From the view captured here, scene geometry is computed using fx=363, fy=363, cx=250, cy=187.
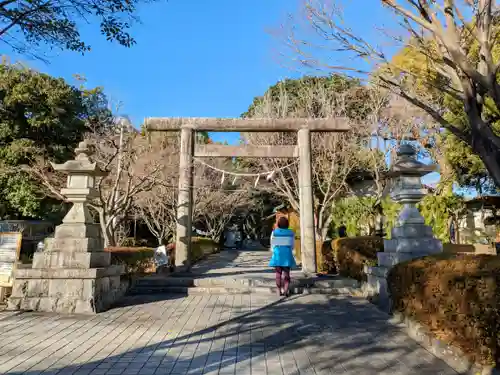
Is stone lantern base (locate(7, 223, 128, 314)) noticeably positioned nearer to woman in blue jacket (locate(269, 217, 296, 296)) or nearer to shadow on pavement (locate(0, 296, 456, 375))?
shadow on pavement (locate(0, 296, 456, 375))

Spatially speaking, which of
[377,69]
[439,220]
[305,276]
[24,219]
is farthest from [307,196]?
[24,219]

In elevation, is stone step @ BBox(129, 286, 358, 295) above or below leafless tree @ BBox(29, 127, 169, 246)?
below

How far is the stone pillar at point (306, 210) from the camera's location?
1034 cm

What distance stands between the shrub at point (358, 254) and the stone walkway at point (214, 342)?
6.69 feet

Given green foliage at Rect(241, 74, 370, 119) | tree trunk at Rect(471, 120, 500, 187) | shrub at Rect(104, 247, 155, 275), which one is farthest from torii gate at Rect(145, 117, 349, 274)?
green foliage at Rect(241, 74, 370, 119)

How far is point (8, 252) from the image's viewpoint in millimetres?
7148

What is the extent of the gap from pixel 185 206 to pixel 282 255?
4.08 meters

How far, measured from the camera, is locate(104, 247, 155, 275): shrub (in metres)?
10.2

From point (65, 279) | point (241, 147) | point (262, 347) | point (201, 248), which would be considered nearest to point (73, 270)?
point (65, 279)

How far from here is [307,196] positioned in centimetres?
1077

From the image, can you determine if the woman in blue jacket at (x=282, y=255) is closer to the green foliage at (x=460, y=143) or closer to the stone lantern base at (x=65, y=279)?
the stone lantern base at (x=65, y=279)

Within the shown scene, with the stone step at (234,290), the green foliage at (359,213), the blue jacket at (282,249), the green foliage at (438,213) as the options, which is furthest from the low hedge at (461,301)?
the green foliage at (359,213)

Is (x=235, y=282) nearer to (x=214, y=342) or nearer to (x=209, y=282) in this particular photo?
(x=209, y=282)

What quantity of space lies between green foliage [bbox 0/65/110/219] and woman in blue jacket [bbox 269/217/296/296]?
40.5 ft
